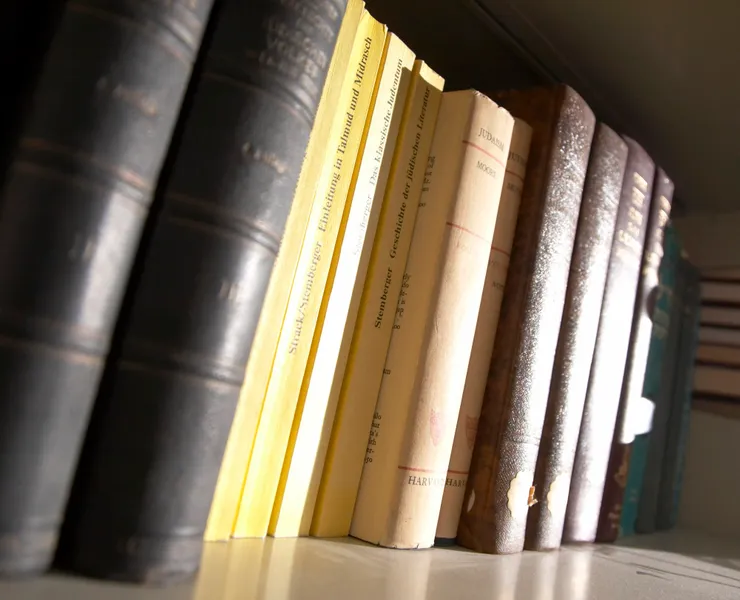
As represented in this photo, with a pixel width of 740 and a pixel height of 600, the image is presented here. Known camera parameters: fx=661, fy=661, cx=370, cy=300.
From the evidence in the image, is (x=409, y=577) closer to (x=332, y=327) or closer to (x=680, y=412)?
(x=332, y=327)

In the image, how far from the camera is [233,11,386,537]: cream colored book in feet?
1.44

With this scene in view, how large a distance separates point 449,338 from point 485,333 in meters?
0.07

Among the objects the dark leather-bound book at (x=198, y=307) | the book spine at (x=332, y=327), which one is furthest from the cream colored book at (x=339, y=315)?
the dark leather-bound book at (x=198, y=307)

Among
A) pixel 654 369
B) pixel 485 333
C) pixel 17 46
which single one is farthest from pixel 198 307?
pixel 654 369

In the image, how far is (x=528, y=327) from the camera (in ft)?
1.82

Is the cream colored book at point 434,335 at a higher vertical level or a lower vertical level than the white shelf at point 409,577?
higher

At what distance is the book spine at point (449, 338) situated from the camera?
0.49 meters

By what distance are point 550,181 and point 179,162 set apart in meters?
0.35

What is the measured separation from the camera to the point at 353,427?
496 millimetres

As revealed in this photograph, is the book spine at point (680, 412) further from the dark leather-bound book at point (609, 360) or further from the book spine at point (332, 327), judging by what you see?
the book spine at point (332, 327)

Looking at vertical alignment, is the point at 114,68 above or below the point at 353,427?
above

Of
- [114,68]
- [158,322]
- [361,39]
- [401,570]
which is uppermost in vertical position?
[361,39]

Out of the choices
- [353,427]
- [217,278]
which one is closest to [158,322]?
[217,278]

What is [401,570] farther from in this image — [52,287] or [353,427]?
[52,287]
